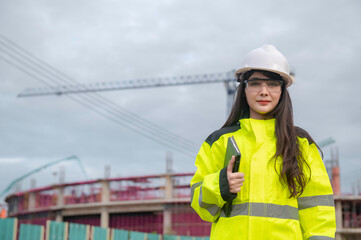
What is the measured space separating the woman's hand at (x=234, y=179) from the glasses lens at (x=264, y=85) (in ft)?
2.01

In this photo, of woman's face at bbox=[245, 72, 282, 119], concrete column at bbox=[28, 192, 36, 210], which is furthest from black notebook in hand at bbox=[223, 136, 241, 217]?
concrete column at bbox=[28, 192, 36, 210]

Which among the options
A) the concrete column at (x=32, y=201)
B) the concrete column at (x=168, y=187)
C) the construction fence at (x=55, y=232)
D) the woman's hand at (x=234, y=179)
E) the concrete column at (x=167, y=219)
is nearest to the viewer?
the woman's hand at (x=234, y=179)

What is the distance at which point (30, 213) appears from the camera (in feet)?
115

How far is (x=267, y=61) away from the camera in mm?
3008

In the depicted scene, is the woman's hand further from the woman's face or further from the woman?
the woman's face

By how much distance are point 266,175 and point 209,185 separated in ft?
1.09

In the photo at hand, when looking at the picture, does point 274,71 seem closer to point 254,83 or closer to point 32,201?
point 254,83

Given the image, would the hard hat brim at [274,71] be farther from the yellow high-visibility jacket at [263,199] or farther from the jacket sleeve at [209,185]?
the jacket sleeve at [209,185]

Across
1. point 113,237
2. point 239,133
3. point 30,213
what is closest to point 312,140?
point 239,133

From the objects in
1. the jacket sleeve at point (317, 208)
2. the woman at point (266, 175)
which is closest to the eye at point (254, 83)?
the woman at point (266, 175)

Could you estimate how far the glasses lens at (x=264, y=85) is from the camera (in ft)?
10.1

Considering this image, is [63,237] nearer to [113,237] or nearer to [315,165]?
[113,237]

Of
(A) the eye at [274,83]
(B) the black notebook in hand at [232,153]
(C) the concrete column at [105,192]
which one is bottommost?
(B) the black notebook in hand at [232,153]

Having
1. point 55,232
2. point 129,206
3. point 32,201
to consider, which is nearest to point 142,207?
point 129,206
